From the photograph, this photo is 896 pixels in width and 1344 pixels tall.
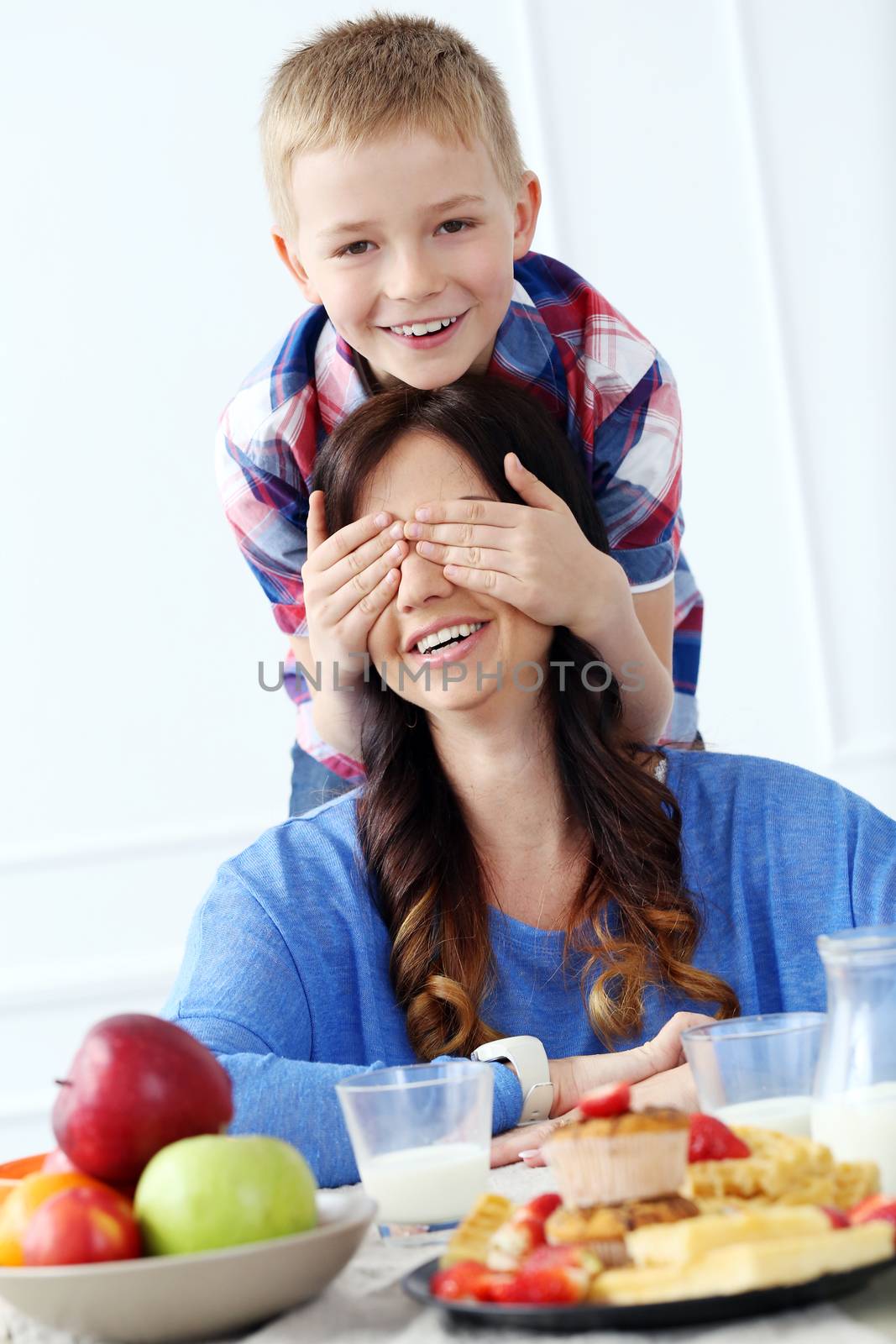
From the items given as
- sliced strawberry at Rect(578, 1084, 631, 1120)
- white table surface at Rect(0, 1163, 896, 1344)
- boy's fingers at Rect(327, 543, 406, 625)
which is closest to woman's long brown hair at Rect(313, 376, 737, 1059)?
boy's fingers at Rect(327, 543, 406, 625)

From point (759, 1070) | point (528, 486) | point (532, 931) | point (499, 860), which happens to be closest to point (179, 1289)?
point (759, 1070)

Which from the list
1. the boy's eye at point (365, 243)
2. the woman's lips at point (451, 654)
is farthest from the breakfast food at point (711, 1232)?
the boy's eye at point (365, 243)

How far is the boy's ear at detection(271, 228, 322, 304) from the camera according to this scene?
1.85 m

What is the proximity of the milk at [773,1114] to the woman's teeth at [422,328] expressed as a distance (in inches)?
41.8

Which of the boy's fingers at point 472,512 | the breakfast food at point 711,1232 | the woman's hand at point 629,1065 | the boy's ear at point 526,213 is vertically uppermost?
the boy's ear at point 526,213

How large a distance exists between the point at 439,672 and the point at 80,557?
203 centimetres

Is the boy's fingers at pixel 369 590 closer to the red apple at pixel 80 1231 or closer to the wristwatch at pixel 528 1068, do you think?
the wristwatch at pixel 528 1068

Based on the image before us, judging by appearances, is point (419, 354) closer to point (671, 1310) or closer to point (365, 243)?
point (365, 243)

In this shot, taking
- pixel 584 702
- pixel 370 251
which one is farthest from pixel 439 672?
pixel 370 251

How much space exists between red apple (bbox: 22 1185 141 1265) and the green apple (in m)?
0.01

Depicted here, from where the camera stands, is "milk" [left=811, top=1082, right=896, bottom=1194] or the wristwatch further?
the wristwatch

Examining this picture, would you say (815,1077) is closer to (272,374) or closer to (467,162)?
(467,162)

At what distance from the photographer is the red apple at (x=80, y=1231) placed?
70 centimetres

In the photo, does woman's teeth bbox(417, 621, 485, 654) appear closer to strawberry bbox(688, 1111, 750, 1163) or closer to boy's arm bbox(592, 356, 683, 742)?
boy's arm bbox(592, 356, 683, 742)
